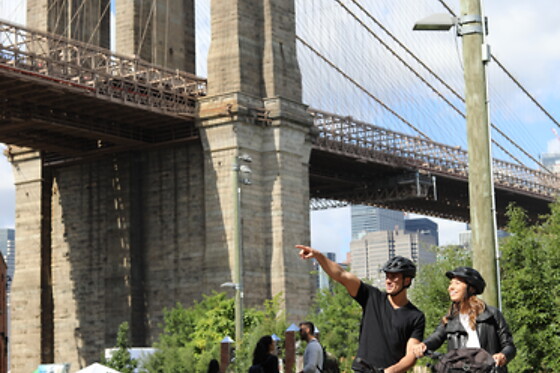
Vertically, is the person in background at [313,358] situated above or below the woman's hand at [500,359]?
below

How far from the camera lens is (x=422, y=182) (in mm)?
76000

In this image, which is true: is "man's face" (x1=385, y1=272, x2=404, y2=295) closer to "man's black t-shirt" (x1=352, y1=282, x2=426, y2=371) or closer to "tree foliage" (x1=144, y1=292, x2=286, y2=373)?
"man's black t-shirt" (x1=352, y1=282, x2=426, y2=371)

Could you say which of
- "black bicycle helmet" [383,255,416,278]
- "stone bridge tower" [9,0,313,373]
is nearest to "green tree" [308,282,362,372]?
"stone bridge tower" [9,0,313,373]

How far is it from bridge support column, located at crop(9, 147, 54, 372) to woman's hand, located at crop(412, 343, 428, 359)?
169 ft

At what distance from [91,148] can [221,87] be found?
9668 mm

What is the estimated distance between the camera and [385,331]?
309 inches

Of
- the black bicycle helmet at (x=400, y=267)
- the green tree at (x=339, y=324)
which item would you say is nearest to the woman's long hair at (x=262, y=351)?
the black bicycle helmet at (x=400, y=267)

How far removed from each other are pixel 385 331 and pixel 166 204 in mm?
47991

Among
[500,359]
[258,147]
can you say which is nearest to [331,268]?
[500,359]

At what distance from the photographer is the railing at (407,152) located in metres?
67.1

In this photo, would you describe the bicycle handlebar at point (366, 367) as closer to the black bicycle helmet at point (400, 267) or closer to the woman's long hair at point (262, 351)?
the black bicycle helmet at point (400, 267)

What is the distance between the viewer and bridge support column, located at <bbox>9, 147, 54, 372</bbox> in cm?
5753

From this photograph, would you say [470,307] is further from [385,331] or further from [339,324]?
[339,324]

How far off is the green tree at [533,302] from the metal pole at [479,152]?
44.2 ft
